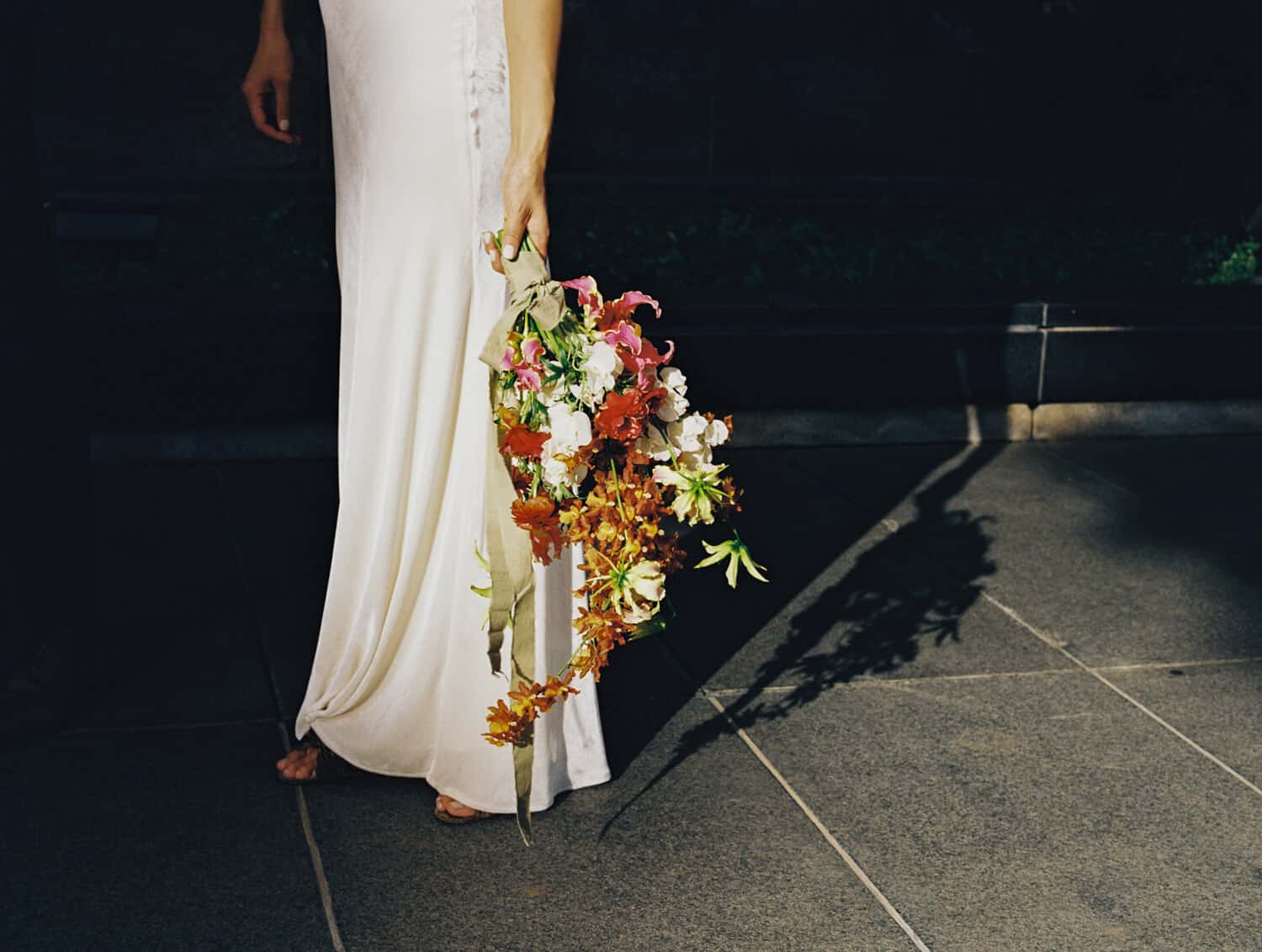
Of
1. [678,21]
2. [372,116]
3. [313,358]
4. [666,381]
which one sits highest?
[678,21]

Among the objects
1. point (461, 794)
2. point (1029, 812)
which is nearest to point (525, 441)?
point (461, 794)

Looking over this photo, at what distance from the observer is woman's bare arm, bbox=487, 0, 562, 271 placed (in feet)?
8.87

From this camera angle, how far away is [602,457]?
2717 millimetres

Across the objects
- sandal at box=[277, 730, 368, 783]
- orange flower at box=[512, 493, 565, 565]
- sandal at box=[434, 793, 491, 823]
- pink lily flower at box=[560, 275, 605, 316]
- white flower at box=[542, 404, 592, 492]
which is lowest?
sandal at box=[434, 793, 491, 823]

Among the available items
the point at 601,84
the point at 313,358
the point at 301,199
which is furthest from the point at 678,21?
the point at 313,358

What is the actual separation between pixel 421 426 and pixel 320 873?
919mm

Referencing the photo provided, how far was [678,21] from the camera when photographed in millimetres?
8102

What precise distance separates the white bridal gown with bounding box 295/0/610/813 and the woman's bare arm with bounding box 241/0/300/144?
0.22 m

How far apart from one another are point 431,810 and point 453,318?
107 centimetres

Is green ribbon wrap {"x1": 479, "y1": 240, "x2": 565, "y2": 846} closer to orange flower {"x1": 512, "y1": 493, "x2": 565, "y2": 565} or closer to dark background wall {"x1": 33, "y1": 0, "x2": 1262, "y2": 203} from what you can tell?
orange flower {"x1": 512, "y1": 493, "x2": 565, "y2": 565}

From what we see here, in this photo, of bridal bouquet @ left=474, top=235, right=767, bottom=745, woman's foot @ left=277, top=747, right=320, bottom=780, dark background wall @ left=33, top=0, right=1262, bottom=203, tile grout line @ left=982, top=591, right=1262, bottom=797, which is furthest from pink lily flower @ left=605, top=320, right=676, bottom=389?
dark background wall @ left=33, top=0, right=1262, bottom=203

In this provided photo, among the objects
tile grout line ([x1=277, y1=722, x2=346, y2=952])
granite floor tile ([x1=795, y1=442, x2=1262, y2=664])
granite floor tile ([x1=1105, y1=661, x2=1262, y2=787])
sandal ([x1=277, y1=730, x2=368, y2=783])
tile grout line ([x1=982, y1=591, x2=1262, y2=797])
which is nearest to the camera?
tile grout line ([x1=277, y1=722, x2=346, y2=952])

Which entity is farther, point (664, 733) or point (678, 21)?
point (678, 21)

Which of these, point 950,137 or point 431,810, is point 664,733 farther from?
point 950,137
